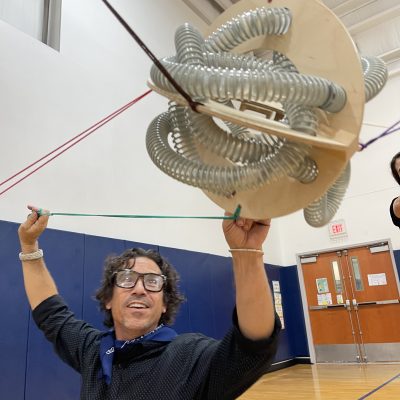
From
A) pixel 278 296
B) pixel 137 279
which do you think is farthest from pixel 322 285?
pixel 137 279

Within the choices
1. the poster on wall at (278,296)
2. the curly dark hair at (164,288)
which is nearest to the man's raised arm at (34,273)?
the curly dark hair at (164,288)

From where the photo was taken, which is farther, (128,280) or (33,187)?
(33,187)

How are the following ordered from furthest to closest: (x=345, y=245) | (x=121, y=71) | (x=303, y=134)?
1. (x=345, y=245)
2. (x=121, y=71)
3. (x=303, y=134)

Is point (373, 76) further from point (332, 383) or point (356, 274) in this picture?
point (356, 274)

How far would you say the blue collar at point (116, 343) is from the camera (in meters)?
1.11

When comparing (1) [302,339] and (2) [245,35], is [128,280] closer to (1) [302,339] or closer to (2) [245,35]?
(2) [245,35]

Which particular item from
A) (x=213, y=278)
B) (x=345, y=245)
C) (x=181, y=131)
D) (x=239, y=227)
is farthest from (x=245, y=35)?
(x=345, y=245)

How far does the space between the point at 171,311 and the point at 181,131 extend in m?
0.79

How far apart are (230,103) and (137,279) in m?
0.71

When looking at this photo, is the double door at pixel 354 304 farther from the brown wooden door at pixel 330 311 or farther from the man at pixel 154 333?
the man at pixel 154 333

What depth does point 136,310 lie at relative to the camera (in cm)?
122

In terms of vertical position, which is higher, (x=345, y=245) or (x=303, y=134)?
(x=345, y=245)

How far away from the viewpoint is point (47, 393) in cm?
305

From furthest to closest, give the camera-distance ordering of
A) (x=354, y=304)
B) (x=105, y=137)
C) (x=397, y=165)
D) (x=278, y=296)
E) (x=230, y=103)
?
(x=278, y=296)
(x=354, y=304)
(x=105, y=137)
(x=397, y=165)
(x=230, y=103)
